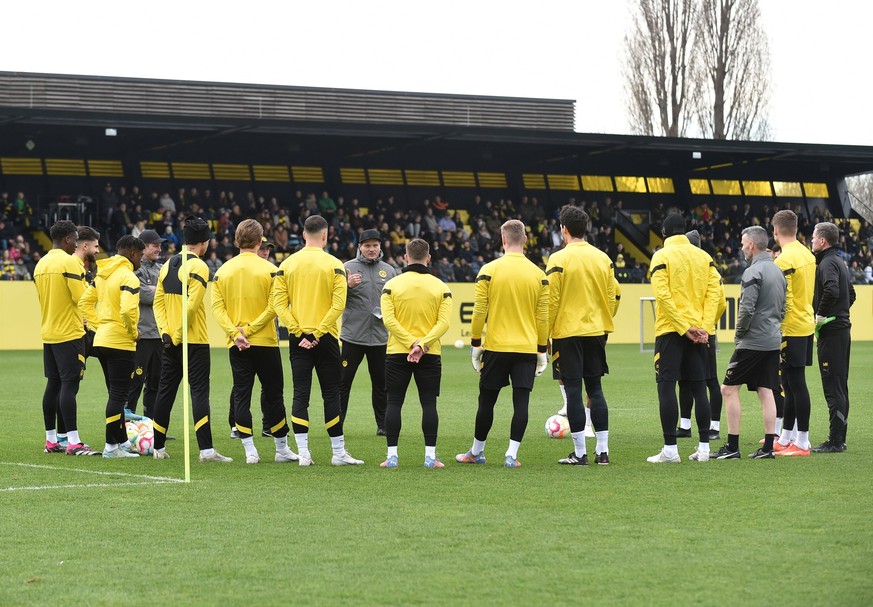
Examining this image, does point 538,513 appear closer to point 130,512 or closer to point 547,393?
point 130,512

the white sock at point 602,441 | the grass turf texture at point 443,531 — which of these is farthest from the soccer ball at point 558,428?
the white sock at point 602,441

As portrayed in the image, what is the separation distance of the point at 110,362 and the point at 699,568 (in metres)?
6.45

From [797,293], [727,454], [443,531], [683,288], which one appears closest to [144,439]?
[443,531]

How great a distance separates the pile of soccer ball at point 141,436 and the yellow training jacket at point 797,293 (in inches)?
226

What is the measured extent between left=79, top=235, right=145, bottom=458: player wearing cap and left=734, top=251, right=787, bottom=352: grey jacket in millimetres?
5252

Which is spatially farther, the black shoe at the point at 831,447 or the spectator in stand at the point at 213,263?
the spectator in stand at the point at 213,263

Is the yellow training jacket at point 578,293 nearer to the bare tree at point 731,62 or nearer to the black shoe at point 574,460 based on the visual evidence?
the black shoe at point 574,460

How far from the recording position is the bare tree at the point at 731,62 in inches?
1939

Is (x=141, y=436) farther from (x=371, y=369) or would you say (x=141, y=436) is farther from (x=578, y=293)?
(x=578, y=293)

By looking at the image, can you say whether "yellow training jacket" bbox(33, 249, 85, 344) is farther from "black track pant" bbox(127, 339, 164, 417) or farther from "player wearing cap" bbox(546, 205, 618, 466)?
"player wearing cap" bbox(546, 205, 618, 466)

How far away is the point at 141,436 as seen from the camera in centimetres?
1110

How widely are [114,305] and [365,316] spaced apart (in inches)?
96.7

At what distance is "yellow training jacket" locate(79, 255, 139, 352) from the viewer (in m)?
10.8

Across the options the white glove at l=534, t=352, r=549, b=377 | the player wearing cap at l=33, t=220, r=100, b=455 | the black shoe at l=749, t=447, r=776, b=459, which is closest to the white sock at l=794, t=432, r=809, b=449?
the black shoe at l=749, t=447, r=776, b=459
